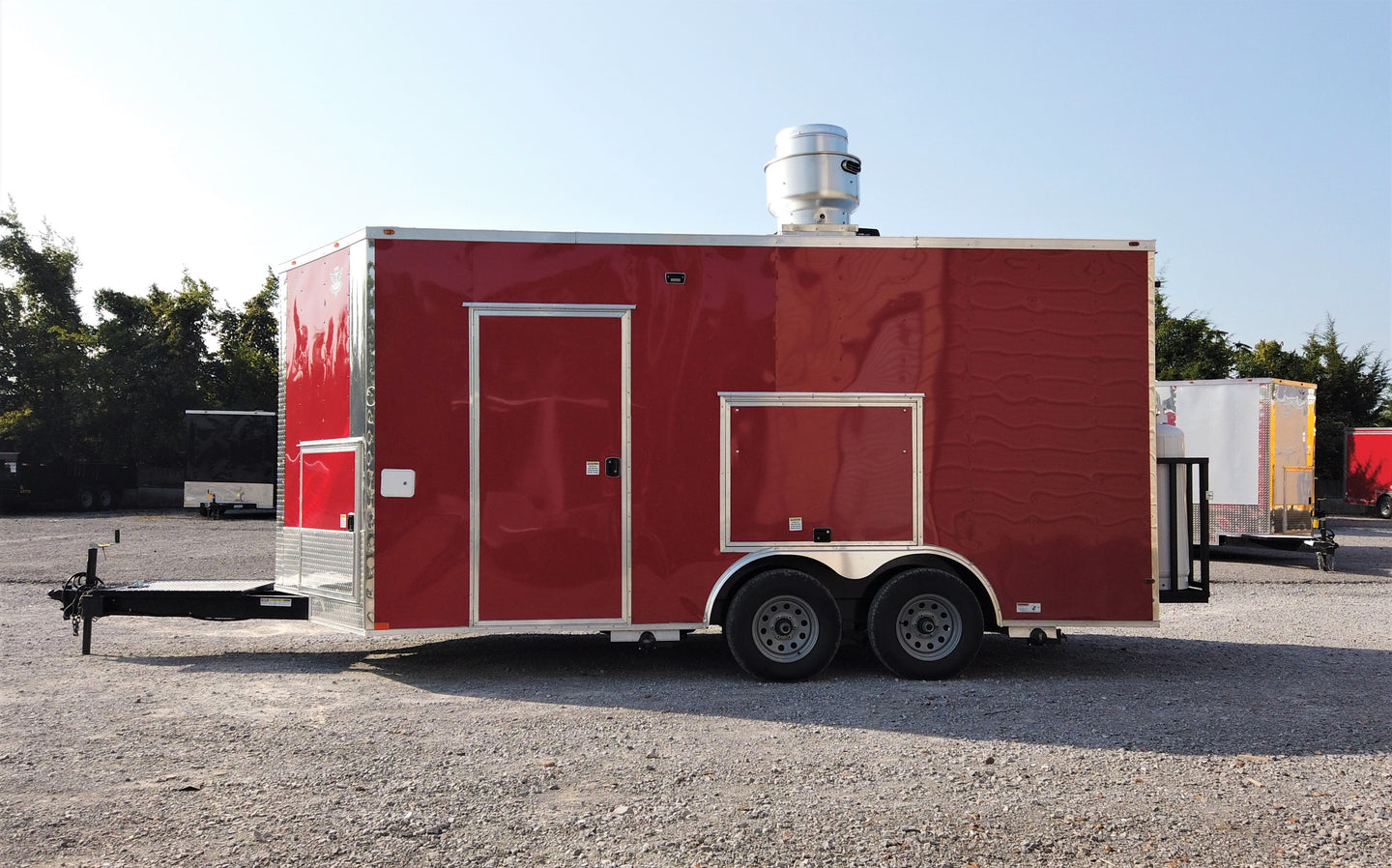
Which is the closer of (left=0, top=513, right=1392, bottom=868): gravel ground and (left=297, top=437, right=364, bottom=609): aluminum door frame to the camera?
(left=0, top=513, right=1392, bottom=868): gravel ground

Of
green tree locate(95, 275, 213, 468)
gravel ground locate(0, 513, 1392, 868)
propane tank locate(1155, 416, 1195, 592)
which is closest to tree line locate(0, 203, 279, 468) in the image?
green tree locate(95, 275, 213, 468)

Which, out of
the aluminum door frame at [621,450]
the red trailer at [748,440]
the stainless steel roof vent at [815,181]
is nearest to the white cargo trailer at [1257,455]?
the red trailer at [748,440]

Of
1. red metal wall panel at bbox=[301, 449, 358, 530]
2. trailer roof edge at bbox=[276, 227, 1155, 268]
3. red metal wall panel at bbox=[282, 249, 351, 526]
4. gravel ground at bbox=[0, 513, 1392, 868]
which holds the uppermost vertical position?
trailer roof edge at bbox=[276, 227, 1155, 268]

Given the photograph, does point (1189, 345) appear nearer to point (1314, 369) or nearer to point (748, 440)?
point (1314, 369)

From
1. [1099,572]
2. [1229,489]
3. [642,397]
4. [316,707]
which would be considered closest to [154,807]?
[316,707]

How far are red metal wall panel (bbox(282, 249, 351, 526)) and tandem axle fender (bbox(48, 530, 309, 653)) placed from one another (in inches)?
25.2

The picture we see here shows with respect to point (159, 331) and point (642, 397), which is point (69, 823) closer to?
point (642, 397)

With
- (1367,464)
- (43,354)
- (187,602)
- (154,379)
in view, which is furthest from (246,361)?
(1367,464)

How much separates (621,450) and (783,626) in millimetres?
1736

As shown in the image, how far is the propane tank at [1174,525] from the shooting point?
7312 millimetres

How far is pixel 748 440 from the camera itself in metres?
6.96

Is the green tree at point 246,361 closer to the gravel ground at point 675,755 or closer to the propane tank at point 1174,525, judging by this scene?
the gravel ground at point 675,755

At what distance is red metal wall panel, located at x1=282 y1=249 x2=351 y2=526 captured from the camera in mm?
7141

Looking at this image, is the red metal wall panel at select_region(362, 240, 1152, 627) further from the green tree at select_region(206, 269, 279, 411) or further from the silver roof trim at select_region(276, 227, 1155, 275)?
the green tree at select_region(206, 269, 279, 411)
